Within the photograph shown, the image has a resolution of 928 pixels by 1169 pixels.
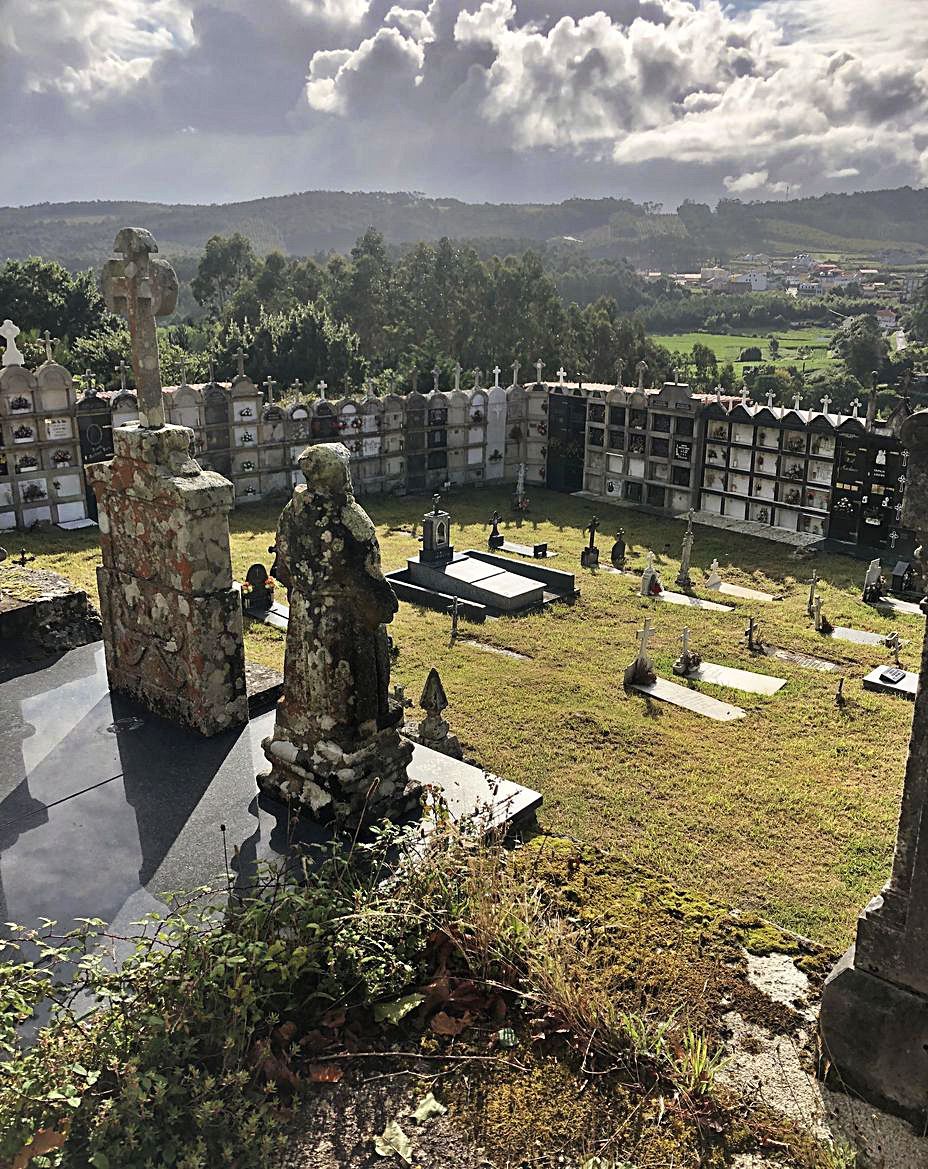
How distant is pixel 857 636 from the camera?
1561 centimetres

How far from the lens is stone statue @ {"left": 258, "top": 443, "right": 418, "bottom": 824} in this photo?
6.95 meters

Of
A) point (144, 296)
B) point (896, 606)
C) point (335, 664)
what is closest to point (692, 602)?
point (896, 606)

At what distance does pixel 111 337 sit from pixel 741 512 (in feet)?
82.1

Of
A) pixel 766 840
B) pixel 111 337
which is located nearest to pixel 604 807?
pixel 766 840

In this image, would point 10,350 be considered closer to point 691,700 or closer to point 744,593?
point 691,700

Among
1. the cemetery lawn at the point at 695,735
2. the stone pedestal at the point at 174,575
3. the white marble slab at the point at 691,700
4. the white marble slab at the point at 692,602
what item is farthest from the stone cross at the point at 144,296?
the white marble slab at the point at 692,602

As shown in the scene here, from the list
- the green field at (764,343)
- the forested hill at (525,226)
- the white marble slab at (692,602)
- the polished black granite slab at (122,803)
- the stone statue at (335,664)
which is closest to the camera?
the polished black granite slab at (122,803)

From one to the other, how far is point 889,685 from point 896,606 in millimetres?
4889

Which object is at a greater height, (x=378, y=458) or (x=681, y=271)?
(x=681, y=271)

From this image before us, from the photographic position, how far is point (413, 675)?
43.2 ft

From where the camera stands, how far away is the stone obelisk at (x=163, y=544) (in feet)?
28.4

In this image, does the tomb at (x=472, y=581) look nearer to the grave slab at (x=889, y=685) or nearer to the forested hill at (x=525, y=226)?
the grave slab at (x=889, y=685)

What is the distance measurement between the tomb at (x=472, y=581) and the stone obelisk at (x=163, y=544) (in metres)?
7.58

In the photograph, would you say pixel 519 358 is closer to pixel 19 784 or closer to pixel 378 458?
pixel 378 458
